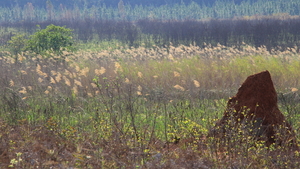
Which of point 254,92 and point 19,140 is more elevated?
point 254,92

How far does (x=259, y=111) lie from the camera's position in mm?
5273

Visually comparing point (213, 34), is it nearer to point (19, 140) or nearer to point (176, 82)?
point (176, 82)

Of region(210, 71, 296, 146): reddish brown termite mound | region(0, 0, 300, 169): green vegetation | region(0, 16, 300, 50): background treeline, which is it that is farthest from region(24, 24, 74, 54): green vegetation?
region(0, 16, 300, 50): background treeline

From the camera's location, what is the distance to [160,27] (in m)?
47.9

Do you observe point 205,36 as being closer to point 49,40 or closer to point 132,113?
point 49,40

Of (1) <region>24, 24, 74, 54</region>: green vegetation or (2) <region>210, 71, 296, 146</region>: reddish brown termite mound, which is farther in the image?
(1) <region>24, 24, 74, 54</region>: green vegetation

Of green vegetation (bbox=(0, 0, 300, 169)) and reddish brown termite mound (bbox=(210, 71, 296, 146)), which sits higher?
reddish brown termite mound (bbox=(210, 71, 296, 146))

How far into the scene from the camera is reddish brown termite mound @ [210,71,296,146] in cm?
508

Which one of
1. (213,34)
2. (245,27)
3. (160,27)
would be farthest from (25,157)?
(160,27)

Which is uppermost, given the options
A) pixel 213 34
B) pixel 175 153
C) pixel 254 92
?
pixel 254 92

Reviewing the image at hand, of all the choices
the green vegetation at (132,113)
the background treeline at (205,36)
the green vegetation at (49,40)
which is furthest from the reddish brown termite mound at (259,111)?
the background treeline at (205,36)

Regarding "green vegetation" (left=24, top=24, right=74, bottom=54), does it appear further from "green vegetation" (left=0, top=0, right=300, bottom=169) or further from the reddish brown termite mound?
the reddish brown termite mound

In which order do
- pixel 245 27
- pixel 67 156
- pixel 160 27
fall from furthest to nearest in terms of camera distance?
pixel 160 27 < pixel 245 27 < pixel 67 156

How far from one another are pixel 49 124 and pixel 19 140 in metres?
0.70
